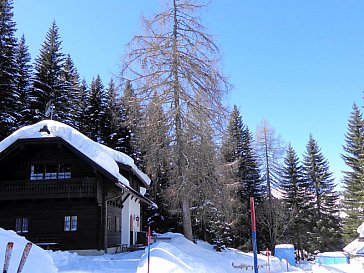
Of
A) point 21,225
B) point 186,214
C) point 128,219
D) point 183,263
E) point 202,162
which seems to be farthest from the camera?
point 128,219

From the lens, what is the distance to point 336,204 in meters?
48.0

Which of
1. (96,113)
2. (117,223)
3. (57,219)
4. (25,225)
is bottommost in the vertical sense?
(117,223)

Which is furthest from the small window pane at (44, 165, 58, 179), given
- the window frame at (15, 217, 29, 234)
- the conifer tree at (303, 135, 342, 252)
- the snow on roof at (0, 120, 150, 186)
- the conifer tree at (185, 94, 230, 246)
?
the conifer tree at (303, 135, 342, 252)

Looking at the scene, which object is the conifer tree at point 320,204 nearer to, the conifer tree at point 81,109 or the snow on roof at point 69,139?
the conifer tree at point 81,109

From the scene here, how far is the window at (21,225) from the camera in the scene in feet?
71.3

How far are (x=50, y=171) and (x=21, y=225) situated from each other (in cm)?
337

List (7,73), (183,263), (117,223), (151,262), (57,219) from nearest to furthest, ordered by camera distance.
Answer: (151,262), (183,263), (57,219), (117,223), (7,73)

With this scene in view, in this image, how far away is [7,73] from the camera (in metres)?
29.8

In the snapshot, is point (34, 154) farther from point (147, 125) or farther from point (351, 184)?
point (351, 184)

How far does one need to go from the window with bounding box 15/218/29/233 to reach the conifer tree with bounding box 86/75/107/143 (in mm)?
16434

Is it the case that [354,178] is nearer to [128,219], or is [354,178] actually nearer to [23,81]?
[128,219]

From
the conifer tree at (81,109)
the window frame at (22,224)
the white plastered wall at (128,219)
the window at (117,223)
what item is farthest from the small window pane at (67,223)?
the conifer tree at (81,109)

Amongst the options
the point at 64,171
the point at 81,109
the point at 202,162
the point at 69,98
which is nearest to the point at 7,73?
the point at 69,98

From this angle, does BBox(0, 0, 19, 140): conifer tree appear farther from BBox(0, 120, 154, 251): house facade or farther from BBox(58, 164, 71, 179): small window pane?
BBox(58, 164, 71, 179): small window pane
